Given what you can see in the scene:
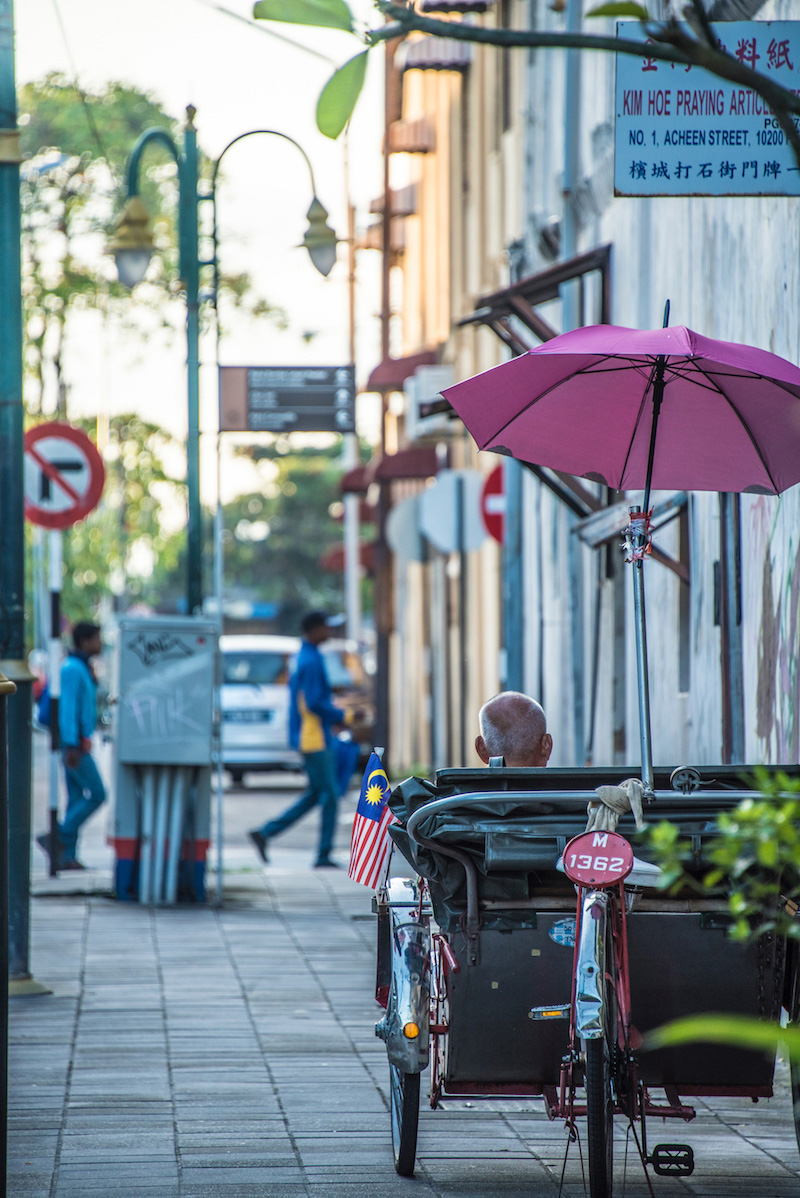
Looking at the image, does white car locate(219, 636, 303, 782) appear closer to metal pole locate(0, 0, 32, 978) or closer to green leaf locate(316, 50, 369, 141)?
metal pole locate(0, 0, 32, 978)

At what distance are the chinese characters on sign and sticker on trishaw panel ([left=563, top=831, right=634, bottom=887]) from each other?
2.77m

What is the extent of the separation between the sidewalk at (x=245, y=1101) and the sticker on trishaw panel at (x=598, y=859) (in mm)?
1087

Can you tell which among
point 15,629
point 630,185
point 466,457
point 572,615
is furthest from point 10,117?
point 466,457

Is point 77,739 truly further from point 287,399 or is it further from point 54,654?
point 287,399

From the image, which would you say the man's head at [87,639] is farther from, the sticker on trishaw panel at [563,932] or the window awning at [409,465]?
the window awning at [409,465]

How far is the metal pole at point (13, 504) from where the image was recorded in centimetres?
806

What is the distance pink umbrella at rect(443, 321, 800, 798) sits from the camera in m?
5.84

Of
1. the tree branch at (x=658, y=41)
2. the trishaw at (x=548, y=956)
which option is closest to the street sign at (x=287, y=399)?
the trishaw at (x=548, y=956)

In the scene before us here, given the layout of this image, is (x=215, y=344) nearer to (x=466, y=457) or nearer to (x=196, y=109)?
(x=196, y=109)

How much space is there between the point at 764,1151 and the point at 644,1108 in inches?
48.2

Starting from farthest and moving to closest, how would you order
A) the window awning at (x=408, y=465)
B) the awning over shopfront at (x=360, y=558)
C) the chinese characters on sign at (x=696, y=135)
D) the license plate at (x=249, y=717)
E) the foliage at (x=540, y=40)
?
1. the awning over shopfront at (x=360, y=558)
2. the window awning at (x=408, y=465)
3. the license plate at (x=249, y=717)
4. the chinese characters on sign at (x=696, y=135)
5. the foliage at (x=540, y=40)

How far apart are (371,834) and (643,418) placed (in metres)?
1.81

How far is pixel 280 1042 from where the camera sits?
7262 mm

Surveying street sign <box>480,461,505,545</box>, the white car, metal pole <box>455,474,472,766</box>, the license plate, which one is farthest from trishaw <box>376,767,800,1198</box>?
the license plate
